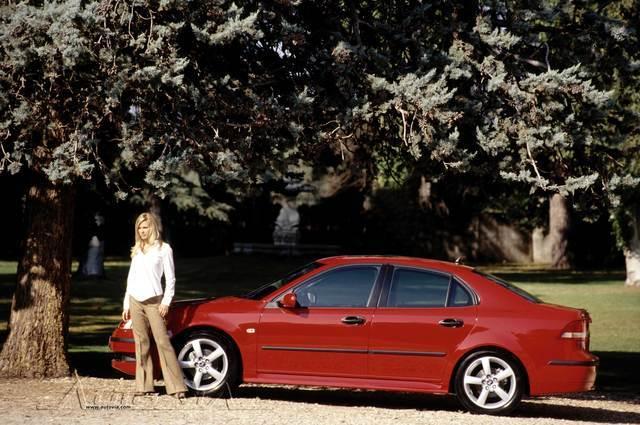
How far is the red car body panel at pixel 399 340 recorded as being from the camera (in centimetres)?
959

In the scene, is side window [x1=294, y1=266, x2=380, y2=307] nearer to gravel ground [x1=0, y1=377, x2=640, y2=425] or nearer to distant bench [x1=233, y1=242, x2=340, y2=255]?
gravel ground [x1=0, y1=377, x2=640, y2=425]

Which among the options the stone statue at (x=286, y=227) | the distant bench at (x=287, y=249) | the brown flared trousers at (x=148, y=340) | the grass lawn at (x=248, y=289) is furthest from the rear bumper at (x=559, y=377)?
the stone statue at (x=286, y=227)

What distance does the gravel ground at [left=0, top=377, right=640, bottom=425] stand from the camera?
8734 mm

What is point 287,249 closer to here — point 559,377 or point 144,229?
point 144,229

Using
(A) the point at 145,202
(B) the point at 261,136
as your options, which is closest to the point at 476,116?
(B) the point at 261,136

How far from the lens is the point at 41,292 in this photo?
1174 cm

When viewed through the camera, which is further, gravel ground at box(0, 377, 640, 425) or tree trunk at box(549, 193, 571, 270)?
tree trunk at box(549, 193, 571, 270)

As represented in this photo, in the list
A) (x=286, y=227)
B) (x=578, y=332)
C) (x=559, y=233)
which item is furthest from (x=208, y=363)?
(x=559, y=233)

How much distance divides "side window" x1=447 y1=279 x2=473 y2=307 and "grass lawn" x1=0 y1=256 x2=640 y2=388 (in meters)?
5.19

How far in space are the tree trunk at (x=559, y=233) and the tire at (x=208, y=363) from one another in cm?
3444

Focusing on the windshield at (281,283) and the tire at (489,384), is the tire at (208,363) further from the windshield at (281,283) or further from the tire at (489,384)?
the tire at (489,384)

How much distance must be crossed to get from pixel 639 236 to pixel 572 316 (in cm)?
2530

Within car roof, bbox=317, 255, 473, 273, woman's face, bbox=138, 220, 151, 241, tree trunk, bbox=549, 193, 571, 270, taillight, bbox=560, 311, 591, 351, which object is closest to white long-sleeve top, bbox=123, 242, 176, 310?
woman's face, bbox=138, 220, 151, 241

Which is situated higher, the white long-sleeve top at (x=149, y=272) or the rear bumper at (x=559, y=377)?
the white long-sleeve top at (x=149, y=272)
